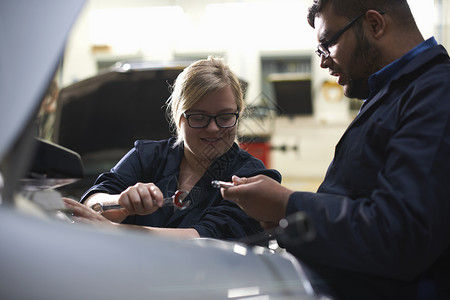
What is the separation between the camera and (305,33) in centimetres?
145

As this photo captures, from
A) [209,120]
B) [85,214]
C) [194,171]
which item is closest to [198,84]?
[209,120]

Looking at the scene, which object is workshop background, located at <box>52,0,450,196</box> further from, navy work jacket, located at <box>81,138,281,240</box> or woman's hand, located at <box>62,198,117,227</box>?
woman's hand, located at <box>62,198,117,227</box>

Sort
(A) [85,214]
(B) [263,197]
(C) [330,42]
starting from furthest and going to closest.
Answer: (C) [330,42] → (A) [85,214] → (B) [263,197]

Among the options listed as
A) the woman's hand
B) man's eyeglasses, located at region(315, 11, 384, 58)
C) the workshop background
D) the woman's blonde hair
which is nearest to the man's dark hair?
man's eyeglasses, located at region(315, 11, 384, 58)

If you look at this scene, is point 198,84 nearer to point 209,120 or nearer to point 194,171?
point 209,120

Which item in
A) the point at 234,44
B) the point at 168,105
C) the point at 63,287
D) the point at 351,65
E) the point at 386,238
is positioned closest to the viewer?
the point at 63,287

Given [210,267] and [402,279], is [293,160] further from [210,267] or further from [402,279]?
[210,267]

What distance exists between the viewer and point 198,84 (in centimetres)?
A: 131

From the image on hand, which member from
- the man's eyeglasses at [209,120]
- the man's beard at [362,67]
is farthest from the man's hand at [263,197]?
the man's beard at [362,67]

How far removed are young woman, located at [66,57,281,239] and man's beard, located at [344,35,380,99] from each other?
318mm

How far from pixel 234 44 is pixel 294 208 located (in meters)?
0.85

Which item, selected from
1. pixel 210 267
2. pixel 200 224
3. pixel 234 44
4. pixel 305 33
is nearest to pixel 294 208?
pixel 210 267

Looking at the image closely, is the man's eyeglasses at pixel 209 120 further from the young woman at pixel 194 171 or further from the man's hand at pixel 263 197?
the man's hand at pixel 263 197

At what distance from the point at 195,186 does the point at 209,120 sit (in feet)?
0.60
